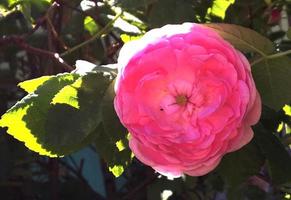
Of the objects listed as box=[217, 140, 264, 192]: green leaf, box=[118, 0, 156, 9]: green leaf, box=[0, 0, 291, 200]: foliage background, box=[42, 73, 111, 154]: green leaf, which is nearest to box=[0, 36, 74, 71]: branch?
box=[0, 0, 291, 200]: foliage background

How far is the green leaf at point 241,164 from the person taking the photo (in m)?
0.89

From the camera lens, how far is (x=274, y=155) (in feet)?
3.08

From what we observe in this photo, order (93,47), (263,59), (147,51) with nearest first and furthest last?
1. (147,51)
2. (263,59)
3. (93,47)

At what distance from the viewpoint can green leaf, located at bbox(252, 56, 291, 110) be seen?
843 millimetres

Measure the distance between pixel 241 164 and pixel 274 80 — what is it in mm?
133

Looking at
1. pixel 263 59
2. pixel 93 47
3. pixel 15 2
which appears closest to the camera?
pixel 263 59

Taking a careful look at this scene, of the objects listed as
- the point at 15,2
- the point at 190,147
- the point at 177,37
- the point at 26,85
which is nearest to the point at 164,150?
the point at 190,147

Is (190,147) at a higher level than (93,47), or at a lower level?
higher

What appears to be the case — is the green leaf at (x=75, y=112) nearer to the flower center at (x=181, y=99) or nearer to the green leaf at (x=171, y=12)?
the flower center at (x=181, y=99)

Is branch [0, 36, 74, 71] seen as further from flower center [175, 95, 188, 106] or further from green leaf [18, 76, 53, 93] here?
flower center [175, 95, 188, 106]

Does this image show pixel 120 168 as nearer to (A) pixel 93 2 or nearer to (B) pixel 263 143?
(B) pixel 263 143

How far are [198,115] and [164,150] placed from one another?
60mm

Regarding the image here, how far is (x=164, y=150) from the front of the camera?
2.51ft

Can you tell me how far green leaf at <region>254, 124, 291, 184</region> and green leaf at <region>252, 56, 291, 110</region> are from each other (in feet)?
0.28
